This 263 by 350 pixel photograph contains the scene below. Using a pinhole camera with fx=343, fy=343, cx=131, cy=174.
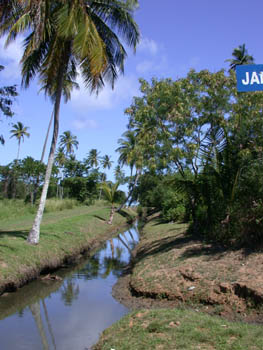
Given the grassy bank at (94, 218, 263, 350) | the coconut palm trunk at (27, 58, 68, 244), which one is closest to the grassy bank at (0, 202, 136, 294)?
the coconut palm trunk at (27, 58, 68, 244)

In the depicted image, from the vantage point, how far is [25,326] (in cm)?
809

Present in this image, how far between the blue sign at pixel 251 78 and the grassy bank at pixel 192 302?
372cm

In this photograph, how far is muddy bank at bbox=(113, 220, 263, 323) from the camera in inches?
299

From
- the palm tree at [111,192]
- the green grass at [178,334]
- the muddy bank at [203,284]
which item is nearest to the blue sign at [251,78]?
the green grass at [178,334]

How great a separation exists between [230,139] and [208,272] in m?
4.92

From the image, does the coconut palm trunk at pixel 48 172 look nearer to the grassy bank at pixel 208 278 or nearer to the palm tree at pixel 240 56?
the grassy bank at pixel 208 278

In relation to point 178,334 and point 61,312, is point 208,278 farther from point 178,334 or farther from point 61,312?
point 61,312

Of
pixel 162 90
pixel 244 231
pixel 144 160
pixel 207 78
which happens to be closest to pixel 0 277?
pixel 144 160

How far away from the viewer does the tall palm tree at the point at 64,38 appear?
11672mm

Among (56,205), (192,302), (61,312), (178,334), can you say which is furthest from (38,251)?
(56,205)

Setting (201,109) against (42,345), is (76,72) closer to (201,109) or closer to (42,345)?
(201,109)

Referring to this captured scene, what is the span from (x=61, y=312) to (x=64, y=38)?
371 inches

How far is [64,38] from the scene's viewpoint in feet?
41.7

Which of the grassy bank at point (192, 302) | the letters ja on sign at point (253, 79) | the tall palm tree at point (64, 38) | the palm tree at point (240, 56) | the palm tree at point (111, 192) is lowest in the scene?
the grassy bank at point (192, 302)
